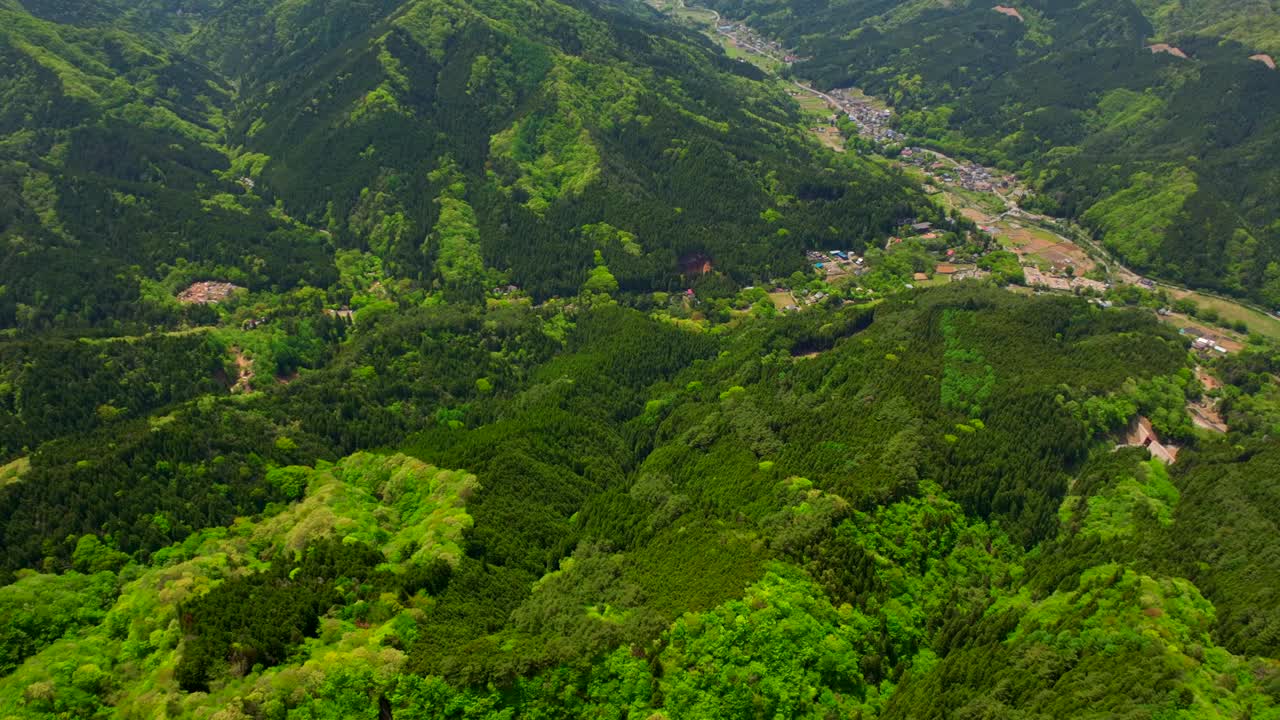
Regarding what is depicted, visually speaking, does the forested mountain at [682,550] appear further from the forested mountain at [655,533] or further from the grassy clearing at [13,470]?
the grassy clearing at [13,470]

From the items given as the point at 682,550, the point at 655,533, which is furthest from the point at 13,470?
the point at 682,550

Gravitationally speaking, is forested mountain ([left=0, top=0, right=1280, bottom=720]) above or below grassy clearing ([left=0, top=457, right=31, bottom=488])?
above

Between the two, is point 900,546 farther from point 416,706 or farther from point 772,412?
point 416,706

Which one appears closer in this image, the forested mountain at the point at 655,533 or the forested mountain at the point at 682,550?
the forested mountain at the point at 682,550

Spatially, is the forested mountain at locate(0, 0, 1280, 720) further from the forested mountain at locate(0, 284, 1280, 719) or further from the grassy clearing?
the grassy clearing

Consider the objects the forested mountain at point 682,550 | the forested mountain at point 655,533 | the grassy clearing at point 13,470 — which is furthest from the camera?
the grassy clearing at point 13,470

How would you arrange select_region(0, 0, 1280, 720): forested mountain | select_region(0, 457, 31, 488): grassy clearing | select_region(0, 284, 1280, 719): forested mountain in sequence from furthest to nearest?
select_region(0, 457, 31, 488): grassy clearing → select_region(0, 0, 1280, 720): forested mountain → select_region(0, 284, 1280, 719): forested mountain

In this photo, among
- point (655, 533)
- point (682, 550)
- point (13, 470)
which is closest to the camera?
point (682, 550)

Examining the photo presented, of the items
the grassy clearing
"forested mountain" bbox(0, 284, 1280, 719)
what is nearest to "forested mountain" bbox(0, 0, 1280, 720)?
"forested mountain" bbox(0, 284, 1280, 719)

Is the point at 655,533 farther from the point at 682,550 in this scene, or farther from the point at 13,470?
the point at 13,470

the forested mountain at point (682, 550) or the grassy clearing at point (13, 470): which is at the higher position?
the forested mountain at point (682, 550)

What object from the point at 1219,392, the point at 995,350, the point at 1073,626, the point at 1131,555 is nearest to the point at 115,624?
the point at 1073,626

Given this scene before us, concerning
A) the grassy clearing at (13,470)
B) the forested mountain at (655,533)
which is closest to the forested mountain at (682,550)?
the forested mountain at (655,533)
